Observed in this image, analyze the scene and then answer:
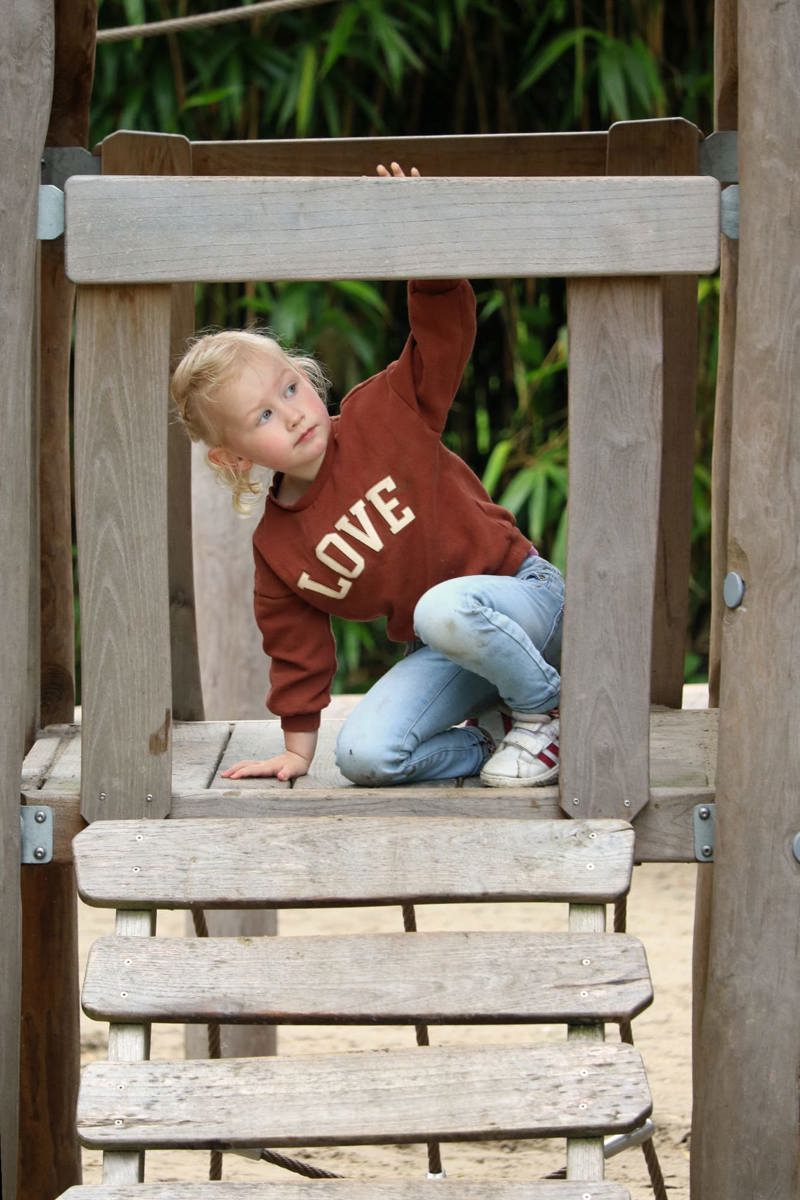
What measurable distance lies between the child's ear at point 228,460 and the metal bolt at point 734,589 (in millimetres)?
736

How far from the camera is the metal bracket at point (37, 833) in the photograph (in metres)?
2.29

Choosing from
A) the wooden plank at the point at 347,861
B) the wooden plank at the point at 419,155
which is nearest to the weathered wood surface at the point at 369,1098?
the wooden plank at the point at 347,861

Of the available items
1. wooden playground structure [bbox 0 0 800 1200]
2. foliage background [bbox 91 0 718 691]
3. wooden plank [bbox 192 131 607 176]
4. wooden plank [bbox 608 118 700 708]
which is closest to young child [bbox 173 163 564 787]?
wooden playground structure [bbox 0 0 800 1200]

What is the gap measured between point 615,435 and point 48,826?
908 mm

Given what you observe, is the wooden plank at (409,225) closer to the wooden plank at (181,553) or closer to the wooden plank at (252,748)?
the wooden plank at (252,748)

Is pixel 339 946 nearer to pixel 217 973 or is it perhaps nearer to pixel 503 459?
pixel 217 973

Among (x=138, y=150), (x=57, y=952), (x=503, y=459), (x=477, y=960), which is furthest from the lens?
(x=503, y=459)

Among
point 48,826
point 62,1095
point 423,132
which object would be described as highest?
point 423,132

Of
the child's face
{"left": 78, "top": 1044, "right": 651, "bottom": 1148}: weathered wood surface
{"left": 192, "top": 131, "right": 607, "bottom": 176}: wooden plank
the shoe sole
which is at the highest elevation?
{"left": 192, "top": 131, "right": 607, "bottom": 176}: wooden plank

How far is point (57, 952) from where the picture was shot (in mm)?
3002

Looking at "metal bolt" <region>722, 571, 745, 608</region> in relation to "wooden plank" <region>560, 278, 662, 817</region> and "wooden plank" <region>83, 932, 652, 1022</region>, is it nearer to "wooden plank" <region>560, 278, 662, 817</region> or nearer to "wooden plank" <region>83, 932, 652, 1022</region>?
"wooden plank" <region>560, 278, 662, 817</region>

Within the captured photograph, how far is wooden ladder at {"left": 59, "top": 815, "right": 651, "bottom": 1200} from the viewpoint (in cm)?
194

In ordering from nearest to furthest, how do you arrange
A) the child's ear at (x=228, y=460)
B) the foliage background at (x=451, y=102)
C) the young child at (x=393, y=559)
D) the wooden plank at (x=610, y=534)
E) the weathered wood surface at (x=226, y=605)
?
the wooden plank at (x=610, y=534) < the young child at (x=393, y=559) < the child's ear at (x=228, y=460) < the weathered wood surface at (x=226, y=605) < the foliage background at (x=451, y=102)

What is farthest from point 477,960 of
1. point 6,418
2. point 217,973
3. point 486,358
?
point 486,358
